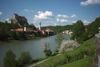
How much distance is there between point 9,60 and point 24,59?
28 cm

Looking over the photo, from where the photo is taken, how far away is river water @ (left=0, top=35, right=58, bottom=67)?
14.3 ft

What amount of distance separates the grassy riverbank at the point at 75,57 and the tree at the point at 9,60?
19.4 inches

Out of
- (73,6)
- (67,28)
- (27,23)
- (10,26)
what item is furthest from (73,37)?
(10,26)

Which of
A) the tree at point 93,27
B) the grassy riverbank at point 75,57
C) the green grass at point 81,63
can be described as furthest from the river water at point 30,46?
the tree at point 93,27

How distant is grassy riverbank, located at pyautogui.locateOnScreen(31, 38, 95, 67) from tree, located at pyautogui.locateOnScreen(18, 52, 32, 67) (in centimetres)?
22

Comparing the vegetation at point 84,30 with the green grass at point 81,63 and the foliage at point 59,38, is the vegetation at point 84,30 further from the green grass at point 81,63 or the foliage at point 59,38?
the green grass at point 81,63

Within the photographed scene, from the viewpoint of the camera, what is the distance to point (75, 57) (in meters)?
4.96

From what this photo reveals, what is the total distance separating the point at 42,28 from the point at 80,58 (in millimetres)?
981

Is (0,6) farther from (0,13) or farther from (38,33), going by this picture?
(38,33)

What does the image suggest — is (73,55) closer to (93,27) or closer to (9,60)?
(93,27)

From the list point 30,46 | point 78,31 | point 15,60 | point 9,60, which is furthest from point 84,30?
point 9,60

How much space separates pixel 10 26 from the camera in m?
4.48

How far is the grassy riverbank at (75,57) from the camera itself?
184 inches

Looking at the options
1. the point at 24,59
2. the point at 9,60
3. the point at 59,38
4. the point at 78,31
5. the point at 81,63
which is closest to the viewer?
the point at 9,60
